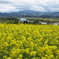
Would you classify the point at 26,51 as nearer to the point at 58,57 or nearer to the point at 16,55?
the point at 16,55

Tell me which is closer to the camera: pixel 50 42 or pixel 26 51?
pixel 26 51

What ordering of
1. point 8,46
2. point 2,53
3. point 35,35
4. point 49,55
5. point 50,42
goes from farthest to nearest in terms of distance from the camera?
point 35,35 → point 50,42 → point 8,46 → point 2,53 → point 49,55

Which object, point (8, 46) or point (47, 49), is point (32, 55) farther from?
point (8, 46)

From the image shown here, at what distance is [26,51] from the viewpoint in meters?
5.83

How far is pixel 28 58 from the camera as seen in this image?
234 inches

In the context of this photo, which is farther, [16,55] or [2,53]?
[2,53]

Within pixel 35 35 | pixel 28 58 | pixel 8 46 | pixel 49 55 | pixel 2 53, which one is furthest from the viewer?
pixel 35 35

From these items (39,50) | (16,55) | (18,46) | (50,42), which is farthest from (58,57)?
(50,42)

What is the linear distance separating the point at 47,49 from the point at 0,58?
4.22 ft

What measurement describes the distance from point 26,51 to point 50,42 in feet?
6.86

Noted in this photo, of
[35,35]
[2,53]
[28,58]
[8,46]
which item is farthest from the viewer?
[35,35]

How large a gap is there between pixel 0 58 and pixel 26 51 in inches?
29.1

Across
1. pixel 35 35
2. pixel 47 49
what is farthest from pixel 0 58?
pixel 35 35

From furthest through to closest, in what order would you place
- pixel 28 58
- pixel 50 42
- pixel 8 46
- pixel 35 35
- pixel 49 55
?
1. pixel 35 35
2. pixel 50 42
3. pixel 8 46
4. pixel 28 58
5. pixel 49 55
